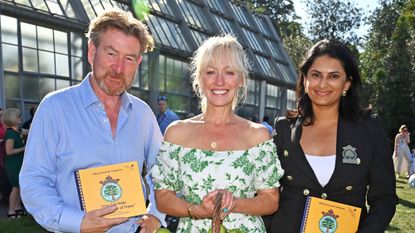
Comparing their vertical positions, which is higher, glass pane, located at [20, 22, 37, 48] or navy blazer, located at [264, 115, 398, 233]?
glass pane, located at [20, 22, 37, 48]

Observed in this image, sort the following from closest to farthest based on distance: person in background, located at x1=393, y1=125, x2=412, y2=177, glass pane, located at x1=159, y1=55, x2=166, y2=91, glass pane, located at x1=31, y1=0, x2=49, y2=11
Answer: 1. glass pane, located at x1=31, y1=0, x2=49, y2=11
2. person in background, located at x1=393, y1=125, x2=412, y2=177
3. glass pane, located at x1=159, y1=55, x2=166, y2=91

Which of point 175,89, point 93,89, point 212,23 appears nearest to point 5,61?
point 175,89

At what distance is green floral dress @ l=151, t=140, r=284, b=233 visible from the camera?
2.51 metres

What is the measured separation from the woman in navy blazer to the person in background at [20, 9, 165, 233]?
928mm

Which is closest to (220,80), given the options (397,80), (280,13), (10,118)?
(10,118)

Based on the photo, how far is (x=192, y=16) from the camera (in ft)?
68.4

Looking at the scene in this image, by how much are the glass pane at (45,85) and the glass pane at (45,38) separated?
919 mm

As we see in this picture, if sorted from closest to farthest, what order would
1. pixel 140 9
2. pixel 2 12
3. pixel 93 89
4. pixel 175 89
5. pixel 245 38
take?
1. pixel 93 89
2. pixel 2 12
3. pixel 140 9
4. pixel 175 89
5. pixel 245 38

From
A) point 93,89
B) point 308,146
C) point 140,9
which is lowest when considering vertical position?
point 308,146

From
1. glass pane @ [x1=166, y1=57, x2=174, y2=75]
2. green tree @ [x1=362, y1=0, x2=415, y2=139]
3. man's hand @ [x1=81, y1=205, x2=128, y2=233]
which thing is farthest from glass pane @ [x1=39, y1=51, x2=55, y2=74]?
green tree @ [x1=362, y1=0, x2=415, y2=139]

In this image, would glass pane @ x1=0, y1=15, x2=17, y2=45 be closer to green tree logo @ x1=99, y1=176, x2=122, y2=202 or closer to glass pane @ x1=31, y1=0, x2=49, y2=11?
glass pane @ x1=31, y1=0, x2=49, y2=11

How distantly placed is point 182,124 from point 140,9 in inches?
593

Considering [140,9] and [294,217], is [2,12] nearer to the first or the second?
[140,9]

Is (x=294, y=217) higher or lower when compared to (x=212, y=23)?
lower
